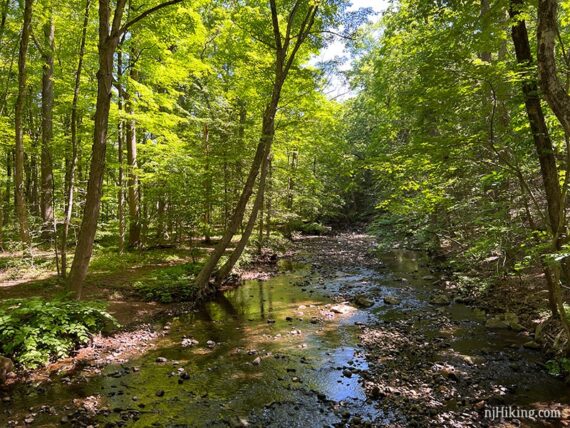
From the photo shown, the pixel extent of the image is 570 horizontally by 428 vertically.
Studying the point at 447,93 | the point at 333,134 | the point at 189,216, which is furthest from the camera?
the point at 333,134

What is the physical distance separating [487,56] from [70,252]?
1743 cm

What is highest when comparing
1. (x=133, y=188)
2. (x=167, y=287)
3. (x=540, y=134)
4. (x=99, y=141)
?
(x=99, y=141)

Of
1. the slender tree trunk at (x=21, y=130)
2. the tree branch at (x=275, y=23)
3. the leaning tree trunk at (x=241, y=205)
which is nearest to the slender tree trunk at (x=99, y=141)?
the leaning tree trunk at (x=241, y=205)

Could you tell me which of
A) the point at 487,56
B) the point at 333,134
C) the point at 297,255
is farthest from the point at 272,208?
the point at 487,56

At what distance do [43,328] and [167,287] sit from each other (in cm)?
494

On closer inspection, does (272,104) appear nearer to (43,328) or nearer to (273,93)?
(273,93)

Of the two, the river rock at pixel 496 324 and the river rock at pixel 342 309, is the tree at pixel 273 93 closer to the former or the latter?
the river rock at pixel 342 309

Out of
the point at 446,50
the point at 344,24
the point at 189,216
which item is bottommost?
the point at 189,216

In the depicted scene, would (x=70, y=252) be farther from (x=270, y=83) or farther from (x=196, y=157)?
(x=270, y=83)

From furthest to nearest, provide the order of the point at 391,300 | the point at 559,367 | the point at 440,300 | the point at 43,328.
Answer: the point at 391,300 → the point at 440,300 → the point at 43,328 → the point at 559,367

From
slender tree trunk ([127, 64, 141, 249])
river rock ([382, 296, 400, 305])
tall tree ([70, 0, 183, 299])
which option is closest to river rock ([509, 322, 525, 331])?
river rock ([382, 296, 400, 305])

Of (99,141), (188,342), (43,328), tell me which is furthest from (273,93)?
(43,328)

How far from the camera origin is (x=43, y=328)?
22.8 ft

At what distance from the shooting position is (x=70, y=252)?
49.7ft
